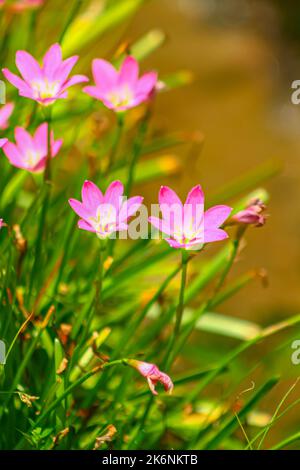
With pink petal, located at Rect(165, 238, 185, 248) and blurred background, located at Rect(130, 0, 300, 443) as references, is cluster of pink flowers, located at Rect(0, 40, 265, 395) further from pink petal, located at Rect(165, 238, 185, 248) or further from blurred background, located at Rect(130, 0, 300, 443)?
blurred background, located at Rect(130, 0, 300, 443)

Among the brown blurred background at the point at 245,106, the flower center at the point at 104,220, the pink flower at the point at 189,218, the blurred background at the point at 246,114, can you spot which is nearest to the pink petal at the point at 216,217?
the pink flower at the point at 189,218

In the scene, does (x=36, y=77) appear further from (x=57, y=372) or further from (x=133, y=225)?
(x=57, y=372)

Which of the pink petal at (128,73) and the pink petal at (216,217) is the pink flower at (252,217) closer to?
the pink petal at (216,217)

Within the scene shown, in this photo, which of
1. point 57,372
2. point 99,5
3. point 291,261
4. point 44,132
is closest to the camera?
point 57,372

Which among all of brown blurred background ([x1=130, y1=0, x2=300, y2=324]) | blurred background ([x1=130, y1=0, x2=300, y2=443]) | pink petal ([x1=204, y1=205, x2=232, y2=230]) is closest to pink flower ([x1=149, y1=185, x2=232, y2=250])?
pink petal ([x1=204, y1=205, x2=232, y2=230])

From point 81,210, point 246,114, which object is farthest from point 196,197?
point 246,114
